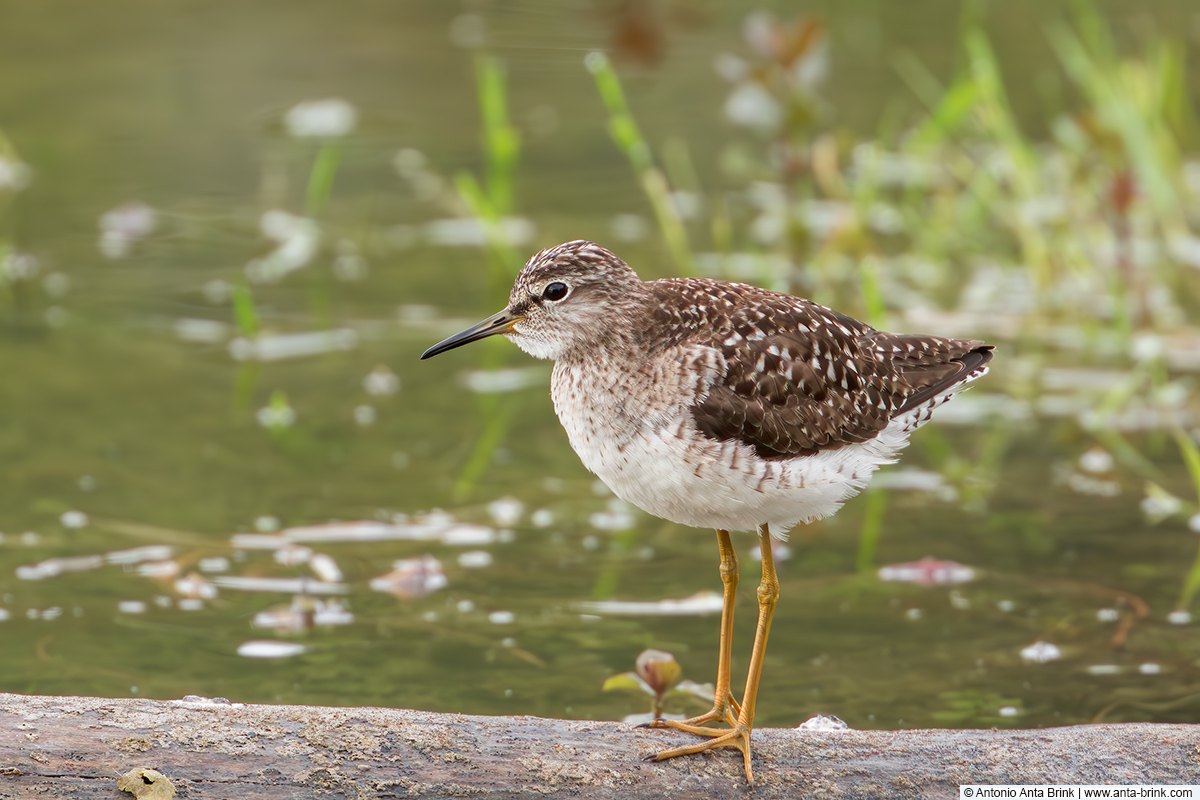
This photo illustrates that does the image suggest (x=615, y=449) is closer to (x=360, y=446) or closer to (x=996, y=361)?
(x=360, y=446)

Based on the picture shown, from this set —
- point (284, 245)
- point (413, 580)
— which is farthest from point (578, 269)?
point (284, 245)

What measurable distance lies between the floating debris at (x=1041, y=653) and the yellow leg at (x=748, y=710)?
187 centimetres

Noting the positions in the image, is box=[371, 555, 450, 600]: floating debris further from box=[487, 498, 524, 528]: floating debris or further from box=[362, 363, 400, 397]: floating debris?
box=[362, 363, 400, 397]: floating debris

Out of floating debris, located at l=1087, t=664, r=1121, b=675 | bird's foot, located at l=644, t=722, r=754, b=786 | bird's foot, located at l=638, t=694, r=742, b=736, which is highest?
bird's foot, located at l=638, t=694, r=742, b=736

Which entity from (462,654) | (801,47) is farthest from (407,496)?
(801,47)

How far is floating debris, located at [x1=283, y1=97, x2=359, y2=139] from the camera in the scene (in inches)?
523

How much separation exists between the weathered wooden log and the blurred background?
0.83 meters

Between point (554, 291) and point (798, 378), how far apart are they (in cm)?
89

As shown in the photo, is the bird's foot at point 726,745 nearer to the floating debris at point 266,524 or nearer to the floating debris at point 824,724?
the floating debris at point 824,724

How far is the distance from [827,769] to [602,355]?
1.50 meters

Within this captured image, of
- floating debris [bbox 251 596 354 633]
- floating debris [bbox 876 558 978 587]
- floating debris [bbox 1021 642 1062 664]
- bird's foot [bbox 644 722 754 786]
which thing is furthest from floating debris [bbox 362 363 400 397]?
bird's foot [bbox 644 722 754 786]

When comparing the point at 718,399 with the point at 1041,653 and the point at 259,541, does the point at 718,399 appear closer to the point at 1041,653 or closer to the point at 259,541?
the point at 1041,653

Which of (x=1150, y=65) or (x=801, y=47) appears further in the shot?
(x=1150, y=65)

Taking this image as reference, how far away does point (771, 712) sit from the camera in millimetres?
6125
